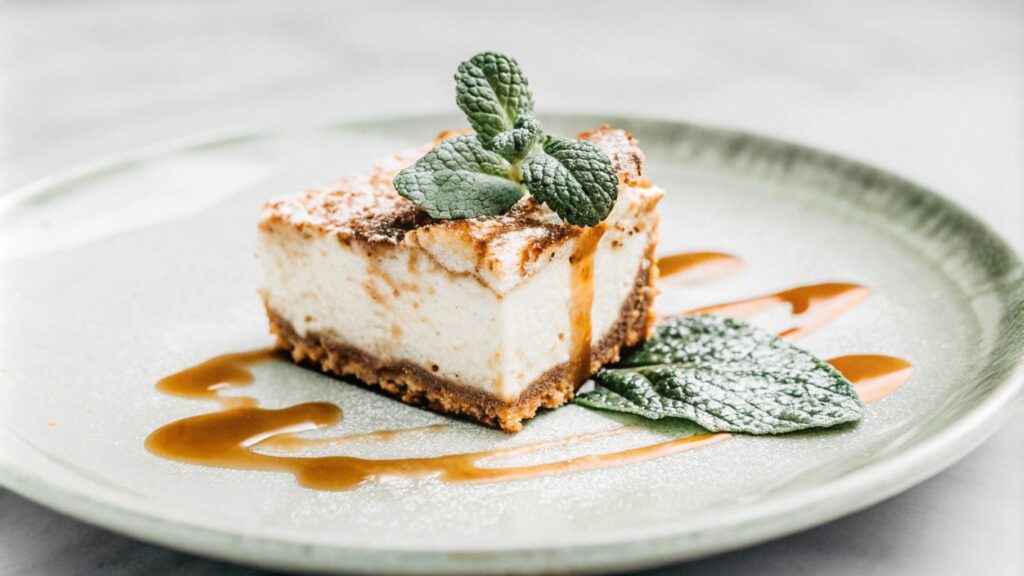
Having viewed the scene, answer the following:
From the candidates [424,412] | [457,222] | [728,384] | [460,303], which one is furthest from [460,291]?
[728,384]

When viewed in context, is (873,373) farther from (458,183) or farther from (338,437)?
(338,437)

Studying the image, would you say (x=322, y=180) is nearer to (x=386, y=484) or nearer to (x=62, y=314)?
(x=62, y=314)

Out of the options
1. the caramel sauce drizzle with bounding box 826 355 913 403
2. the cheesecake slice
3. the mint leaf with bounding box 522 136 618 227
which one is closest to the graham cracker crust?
the cheesecake slice

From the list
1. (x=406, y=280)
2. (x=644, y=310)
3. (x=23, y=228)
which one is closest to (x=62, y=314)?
(x=23, y=228)

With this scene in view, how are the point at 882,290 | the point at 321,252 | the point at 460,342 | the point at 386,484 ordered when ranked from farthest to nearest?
the point at 882,290 < the point at 321,252 < the point at 460,342 < the point at 386,484

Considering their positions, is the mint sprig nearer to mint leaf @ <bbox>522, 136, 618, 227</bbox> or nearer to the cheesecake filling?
mint leaf @ <bbox>522, 136, 618, 227</bbox>
